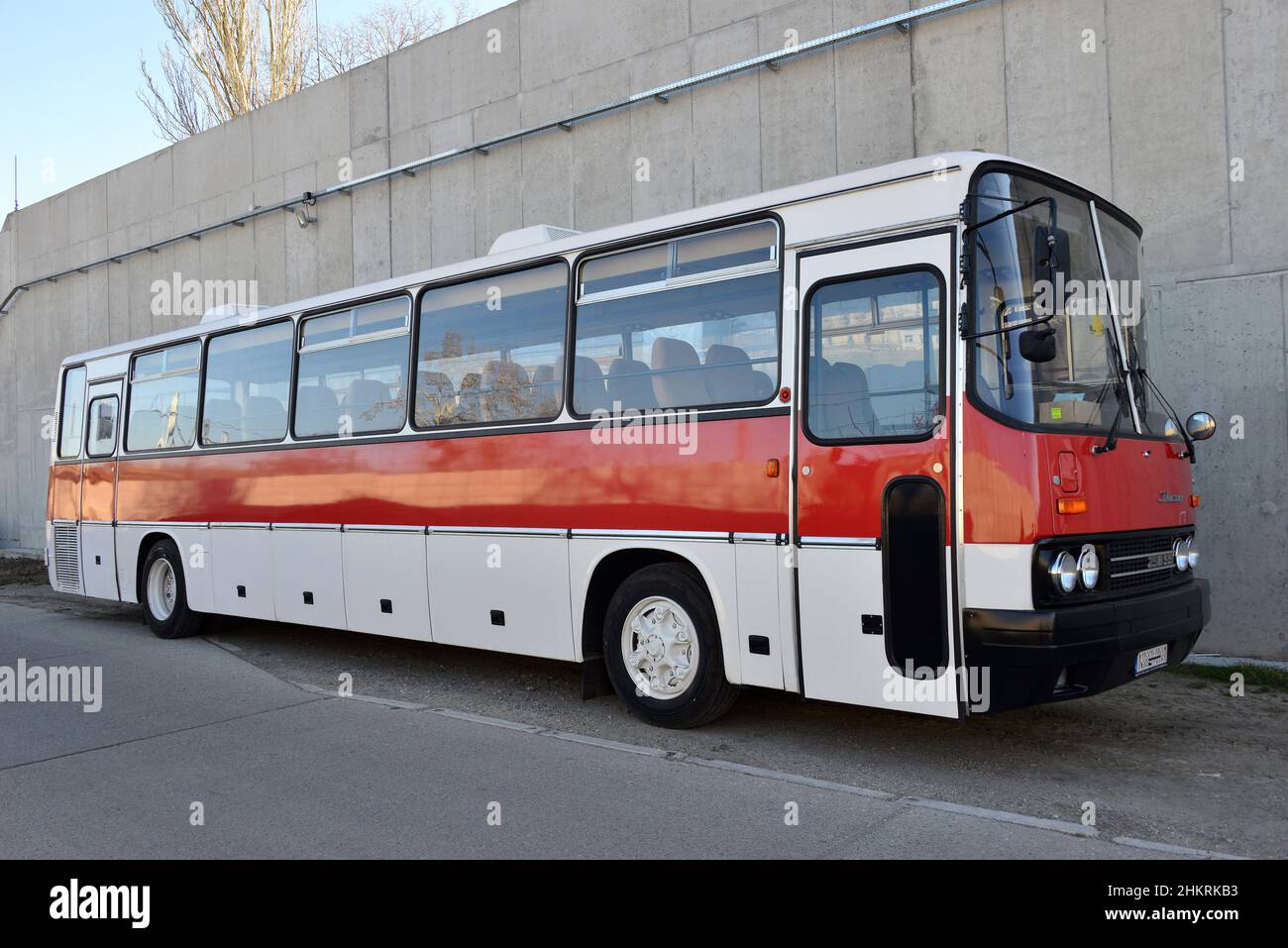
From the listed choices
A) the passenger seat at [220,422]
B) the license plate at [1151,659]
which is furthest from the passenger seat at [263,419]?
the license plate at [1151,659]

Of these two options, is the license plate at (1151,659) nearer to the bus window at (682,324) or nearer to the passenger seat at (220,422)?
the bus window at (682,324)

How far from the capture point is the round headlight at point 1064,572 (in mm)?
5473

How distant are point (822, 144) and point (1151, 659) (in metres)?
7.10

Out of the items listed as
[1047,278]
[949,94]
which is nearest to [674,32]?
[949,94]

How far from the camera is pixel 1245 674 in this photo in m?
8.37

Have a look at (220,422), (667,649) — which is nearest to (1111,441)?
(667,649)

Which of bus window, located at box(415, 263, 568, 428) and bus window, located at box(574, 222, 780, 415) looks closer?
bus window, located at box(574, 222, 780, 415)

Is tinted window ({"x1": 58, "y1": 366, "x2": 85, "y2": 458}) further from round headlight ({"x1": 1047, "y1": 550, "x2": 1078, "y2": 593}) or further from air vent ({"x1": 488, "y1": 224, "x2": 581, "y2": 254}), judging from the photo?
round headlight ({"x1": 1047, "y1": 550, "x2": 1078, "y2": 593})

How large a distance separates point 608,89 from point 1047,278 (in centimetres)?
946

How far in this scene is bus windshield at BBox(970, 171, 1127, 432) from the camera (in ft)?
18.2

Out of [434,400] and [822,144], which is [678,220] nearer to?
[434,400]

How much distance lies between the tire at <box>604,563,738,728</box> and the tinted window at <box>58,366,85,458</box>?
9176 millimetres
